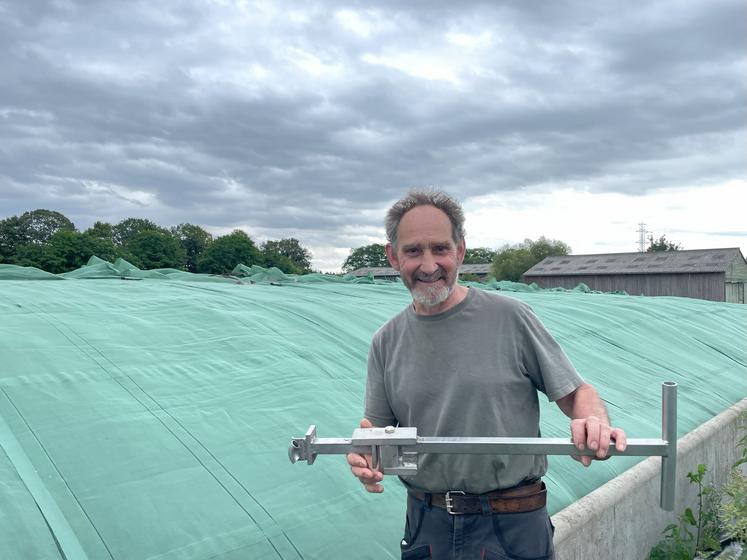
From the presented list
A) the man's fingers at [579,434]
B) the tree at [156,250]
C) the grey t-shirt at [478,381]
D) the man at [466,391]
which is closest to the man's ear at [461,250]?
the man at [466,391]

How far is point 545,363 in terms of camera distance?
A: 1649 mm

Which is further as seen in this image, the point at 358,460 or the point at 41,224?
the point at 41,224

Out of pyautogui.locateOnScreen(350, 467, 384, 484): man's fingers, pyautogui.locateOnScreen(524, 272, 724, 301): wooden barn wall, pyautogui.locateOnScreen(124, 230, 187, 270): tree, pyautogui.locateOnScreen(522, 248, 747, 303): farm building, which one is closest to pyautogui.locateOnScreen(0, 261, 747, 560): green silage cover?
pyautogui.locateOnScreen(350, 467, 384, 484): man's fingers

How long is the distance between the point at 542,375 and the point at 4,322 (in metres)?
2.86

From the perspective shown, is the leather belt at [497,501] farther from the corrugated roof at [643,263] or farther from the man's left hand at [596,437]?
the corrugated roof at [643,263]

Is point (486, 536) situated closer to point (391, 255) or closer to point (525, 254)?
point (391, 255)

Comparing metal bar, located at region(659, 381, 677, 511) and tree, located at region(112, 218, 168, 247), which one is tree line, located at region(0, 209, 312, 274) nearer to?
tree, located at region(112, 218, 168, 247)

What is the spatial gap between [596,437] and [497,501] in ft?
1.47

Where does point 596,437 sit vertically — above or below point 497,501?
above

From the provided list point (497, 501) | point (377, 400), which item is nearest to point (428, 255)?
point (377, 400)

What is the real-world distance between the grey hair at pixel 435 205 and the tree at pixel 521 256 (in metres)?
47.4

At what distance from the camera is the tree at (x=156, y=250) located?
4319 cm

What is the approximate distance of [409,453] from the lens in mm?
1380

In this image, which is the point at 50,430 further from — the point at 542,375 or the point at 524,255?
the point at 524,255
